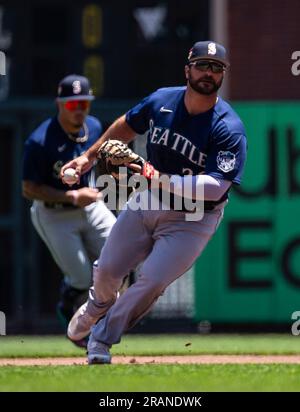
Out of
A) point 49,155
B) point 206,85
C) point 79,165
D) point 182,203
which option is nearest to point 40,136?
point 49,155

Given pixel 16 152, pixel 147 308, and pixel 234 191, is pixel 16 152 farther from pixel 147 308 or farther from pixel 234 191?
pixel 147 308

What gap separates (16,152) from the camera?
13.3 m

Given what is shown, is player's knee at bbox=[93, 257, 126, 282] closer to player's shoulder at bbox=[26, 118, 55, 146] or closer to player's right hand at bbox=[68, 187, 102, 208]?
player's right hand at bbox=[68, 187, 102, 208]

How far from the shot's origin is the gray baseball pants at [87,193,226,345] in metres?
7.99

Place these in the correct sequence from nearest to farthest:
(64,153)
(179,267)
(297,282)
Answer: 1. (179,267)
2. (64,153)
3. (297,282)

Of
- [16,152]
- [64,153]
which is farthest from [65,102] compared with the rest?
[16,152]

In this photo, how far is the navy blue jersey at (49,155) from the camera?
10148 millimetres

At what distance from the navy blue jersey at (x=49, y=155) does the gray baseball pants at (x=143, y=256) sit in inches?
78.9

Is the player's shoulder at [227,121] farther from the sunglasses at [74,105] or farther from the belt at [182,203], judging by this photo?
the sunglasses at [74,105]

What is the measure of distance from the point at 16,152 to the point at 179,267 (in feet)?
18.4

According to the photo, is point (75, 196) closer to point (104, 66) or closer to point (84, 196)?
point (84, 196)

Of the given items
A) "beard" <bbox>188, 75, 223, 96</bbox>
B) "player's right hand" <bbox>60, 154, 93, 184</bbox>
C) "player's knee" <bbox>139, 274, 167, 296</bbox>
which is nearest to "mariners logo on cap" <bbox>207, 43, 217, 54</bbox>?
"beard" <bbox>188, 75, 223, 96</bbox>

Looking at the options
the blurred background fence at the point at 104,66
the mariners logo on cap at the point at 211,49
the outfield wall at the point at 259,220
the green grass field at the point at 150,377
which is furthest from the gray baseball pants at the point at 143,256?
the blurred background fence at the point at 104,66

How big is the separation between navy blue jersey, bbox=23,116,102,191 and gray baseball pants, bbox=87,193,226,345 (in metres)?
2.00
